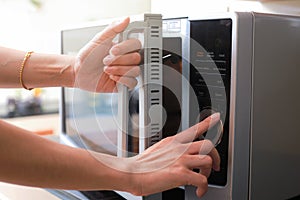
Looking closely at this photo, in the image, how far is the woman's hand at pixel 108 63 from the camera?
0.69 m

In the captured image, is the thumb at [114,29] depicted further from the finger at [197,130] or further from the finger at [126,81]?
the finger at [197,130]

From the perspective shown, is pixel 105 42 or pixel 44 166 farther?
pixel 105 42

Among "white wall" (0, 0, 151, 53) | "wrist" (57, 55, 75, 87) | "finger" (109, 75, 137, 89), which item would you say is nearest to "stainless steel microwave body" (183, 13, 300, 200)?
"finger" (109, 75, 137, 89)

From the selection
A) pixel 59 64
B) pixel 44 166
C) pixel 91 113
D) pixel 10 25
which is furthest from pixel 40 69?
pixel 10 25

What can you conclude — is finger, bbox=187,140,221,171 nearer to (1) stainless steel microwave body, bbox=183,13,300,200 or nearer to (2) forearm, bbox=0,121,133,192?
(1) stainless steel microwave body, bbox=183,13,300,200

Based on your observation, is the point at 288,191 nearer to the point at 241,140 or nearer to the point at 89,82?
the point at 241,140

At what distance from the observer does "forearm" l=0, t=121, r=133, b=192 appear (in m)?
0.50

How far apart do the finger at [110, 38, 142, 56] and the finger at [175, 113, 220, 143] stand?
6.5 inches

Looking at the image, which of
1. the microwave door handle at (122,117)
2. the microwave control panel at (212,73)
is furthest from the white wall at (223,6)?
the microwave door handle at (122,117)

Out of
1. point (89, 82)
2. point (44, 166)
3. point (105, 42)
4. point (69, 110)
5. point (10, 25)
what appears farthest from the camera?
point (10, 25)

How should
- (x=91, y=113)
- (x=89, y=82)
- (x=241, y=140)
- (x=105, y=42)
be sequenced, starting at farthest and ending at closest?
(x=91, y=113) < (x=89, y=82) < (x=105, y=42) < (x=241, y=140)

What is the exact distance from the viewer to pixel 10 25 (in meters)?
2.18

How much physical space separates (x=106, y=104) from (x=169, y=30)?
275mm

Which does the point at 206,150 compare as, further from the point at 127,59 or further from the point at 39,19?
the point at 39,19
